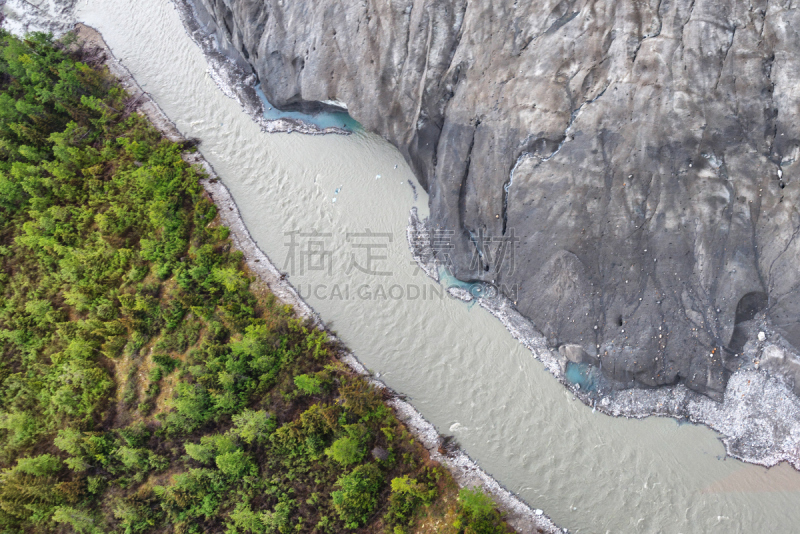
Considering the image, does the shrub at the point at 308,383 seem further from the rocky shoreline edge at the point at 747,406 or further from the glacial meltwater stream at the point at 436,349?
the rocky shoreline edge at the point at 747,406

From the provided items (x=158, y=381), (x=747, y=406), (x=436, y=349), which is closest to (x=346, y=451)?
(x=436, y=349)

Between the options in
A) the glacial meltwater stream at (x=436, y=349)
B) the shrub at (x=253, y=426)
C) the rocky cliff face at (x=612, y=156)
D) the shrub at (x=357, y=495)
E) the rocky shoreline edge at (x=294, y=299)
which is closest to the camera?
the rocky cliff face at (x=612, y=156)

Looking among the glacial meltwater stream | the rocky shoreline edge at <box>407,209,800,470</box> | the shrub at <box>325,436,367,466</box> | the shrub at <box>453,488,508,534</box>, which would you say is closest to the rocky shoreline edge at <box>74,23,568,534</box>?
the glacial meltwater stream

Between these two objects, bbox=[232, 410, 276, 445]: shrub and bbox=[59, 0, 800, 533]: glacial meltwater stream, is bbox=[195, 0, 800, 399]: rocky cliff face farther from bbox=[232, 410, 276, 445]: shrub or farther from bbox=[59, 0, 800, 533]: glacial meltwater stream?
bbox=[232, 410, 276, 445]: shrub

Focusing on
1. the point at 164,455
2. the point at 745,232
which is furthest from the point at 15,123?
the point at 745,232

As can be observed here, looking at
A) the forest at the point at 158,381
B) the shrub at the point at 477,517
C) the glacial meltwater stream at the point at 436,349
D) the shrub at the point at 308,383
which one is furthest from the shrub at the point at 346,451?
the shrub at the point at 477,517

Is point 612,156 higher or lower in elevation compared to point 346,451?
higher

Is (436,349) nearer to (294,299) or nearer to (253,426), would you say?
(294,299)
